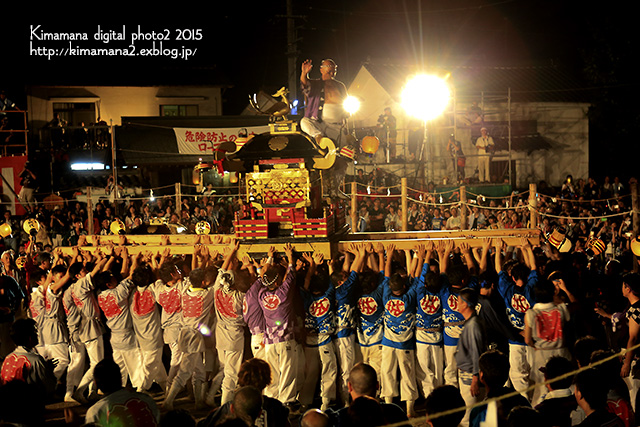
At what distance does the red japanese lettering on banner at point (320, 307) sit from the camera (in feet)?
25.5

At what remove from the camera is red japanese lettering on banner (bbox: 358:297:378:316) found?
774 cm

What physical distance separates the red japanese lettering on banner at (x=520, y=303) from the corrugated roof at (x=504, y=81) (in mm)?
19323

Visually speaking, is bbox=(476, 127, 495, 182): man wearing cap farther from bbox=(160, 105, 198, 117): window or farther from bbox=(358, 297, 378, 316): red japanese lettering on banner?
bbox=(358, 297, 378, 316): red japanese lettering on banner

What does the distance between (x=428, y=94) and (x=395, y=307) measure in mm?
16384

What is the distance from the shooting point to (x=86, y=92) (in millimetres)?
25562

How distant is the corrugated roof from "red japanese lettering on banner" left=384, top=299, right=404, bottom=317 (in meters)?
19.5

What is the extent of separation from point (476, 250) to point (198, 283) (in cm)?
363

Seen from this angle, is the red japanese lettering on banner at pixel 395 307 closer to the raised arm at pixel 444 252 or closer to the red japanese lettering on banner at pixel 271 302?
the raised arm at pixel 444 252

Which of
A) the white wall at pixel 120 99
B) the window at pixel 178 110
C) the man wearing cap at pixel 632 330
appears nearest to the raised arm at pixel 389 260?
the man wearing cap at pixel 632 330

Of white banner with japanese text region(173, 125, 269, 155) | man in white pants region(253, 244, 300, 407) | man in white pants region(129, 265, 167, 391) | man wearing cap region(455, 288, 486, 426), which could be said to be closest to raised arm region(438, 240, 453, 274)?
man wearing cap region(455, 288, 486, 426)

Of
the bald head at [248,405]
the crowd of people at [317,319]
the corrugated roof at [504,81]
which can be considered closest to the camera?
the bald head at [248,405]

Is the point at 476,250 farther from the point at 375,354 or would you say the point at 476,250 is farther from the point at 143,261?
the point at 143,261

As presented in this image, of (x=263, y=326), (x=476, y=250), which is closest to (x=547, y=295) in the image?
(x=476, y=250)

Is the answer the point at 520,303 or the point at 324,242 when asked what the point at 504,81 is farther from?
the point at 324,242
